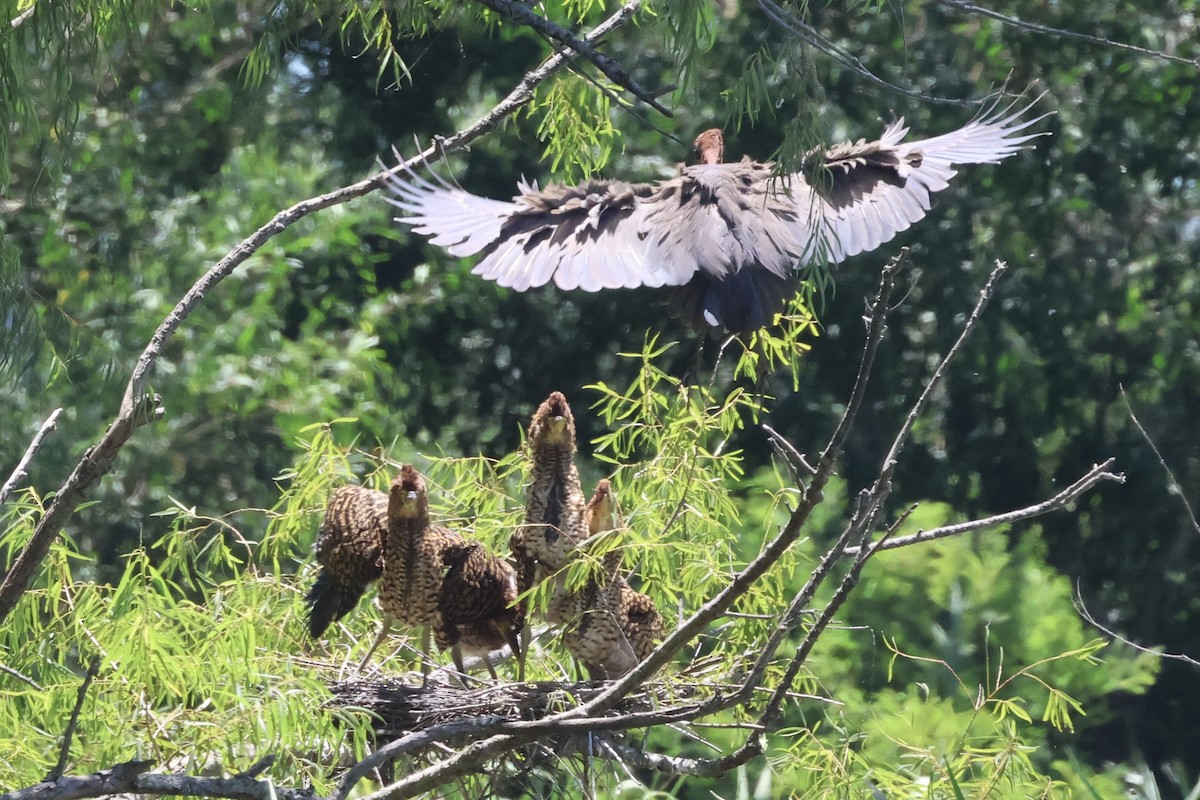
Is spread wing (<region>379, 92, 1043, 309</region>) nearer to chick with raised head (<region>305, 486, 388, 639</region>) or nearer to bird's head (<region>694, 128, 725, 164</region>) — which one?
bird's head (<region>694, 128, 725, 164</region>)

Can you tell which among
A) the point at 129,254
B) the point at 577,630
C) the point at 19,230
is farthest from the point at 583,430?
the point at 577,630

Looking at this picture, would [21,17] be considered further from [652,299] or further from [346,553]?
[652,299]

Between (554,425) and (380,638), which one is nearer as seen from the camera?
(554,425)

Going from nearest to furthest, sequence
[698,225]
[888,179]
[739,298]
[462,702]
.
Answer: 1. [462,702]
2. [739,298]
3. [698,225]
4. [888,179]

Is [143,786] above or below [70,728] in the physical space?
below

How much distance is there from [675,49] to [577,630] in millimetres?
1484

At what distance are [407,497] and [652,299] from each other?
5034 millimetres

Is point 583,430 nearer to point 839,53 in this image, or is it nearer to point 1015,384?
point 1015,384

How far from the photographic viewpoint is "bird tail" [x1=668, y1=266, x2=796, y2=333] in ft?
13.7

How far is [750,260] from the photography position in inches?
169

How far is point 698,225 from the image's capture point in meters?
4.43

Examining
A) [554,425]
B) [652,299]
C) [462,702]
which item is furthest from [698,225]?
[652,299]

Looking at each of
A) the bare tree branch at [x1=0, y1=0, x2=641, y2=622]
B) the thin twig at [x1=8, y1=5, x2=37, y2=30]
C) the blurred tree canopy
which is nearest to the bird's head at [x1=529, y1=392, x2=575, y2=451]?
the bare tree branch at [x1=0, y1=0, x2=641, y2=622]

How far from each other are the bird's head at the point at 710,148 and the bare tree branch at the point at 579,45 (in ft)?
6.35
